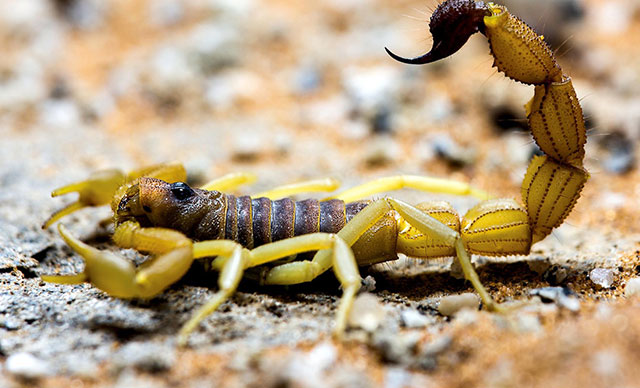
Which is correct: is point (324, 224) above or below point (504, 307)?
above

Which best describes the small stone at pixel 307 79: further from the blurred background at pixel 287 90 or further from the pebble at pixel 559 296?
the pebble at pixel 559 296

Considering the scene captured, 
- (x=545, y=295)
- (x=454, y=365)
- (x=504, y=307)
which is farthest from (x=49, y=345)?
(x=545, y=295)

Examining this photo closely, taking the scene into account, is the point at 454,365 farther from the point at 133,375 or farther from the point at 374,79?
the point at 374,79

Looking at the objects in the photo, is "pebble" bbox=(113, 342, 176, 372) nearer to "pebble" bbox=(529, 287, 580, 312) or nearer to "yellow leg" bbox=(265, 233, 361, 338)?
"yellow leg" bbox=(265, 233, 361, 338)

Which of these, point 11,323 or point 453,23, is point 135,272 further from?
point 453,23

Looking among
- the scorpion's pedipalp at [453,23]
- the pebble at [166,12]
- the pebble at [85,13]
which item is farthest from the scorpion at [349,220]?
the pebble at [85,13]

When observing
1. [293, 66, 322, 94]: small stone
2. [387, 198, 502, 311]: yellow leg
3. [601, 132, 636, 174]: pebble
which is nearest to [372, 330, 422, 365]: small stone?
[387, 198, 502, 311]: yellow leg
